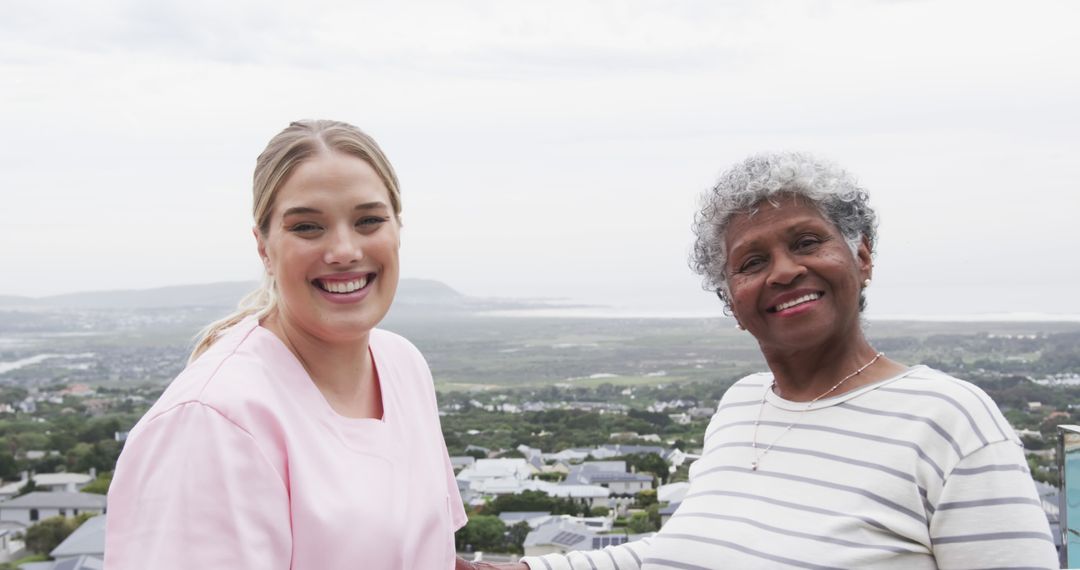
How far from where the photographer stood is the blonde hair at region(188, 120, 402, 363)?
68.8 inches

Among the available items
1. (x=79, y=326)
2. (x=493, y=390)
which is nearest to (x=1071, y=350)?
(x=493, y=390)

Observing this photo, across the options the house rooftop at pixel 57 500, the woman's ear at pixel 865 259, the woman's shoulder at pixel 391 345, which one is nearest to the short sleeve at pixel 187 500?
the woman's shoulder at pixel 391 345

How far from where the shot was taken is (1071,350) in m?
8.70

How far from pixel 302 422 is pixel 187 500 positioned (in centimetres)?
29

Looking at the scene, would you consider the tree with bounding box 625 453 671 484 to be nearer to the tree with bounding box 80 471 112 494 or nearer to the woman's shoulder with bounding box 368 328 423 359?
the woman's shoulder with bounding box 368 328 423 359

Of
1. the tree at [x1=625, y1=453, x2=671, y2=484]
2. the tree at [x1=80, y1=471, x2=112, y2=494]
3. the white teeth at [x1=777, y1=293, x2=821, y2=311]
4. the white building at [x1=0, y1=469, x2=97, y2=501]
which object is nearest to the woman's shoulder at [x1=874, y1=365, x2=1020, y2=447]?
the white teeth at [x1=777, y1=293, x2=821, y2=311]

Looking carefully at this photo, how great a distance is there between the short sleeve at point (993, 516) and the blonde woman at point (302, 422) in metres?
1.04

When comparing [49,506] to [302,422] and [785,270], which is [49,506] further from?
[785,270]

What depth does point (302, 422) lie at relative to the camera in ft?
5.49

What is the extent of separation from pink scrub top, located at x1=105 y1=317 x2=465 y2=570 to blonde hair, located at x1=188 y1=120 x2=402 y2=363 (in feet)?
0.31

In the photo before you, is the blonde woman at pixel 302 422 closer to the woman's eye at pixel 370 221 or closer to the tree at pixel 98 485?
the woman's eye at pixel 370 221

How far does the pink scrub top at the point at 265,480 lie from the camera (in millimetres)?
1425

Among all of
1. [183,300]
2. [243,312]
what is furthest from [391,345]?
[183,300]

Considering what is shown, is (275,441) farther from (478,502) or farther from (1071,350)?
(1071,350)
